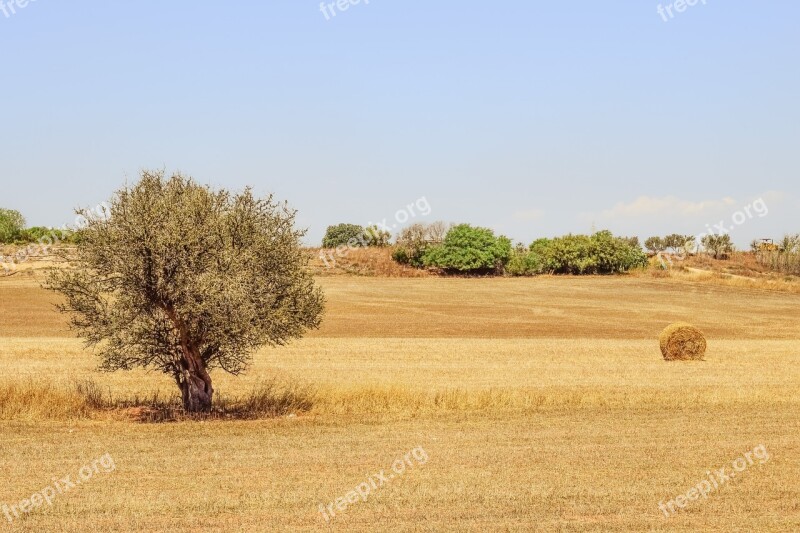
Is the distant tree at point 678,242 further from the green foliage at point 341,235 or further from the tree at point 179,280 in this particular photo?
the tree at point 179,280

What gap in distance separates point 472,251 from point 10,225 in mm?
63060

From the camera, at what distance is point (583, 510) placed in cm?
1441

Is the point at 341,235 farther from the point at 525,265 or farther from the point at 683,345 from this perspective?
the point at 683,345

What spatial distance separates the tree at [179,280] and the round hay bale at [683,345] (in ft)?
82.8

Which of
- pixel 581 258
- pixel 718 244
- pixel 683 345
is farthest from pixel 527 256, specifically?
pixel 683 345

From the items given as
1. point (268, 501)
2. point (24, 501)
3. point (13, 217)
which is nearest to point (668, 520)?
point (268, 501)

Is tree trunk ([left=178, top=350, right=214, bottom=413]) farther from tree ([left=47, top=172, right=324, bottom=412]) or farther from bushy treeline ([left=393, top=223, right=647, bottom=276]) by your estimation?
bushy treeline ([left=393, top=223, right=647, bottom=276])

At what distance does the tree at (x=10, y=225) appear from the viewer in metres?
111

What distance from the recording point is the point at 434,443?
20391 mm

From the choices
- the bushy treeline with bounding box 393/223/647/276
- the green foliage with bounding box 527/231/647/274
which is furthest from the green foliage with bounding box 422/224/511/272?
the green foliage with bounding box 527/231/647/274

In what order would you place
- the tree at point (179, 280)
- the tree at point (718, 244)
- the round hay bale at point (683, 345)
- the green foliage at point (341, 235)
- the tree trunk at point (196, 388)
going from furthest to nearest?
the green foliage at point (341, 235), the tree at point (718, 244), the round hay bale at point (683, 345), the tree trunk at point (196, 388), the tree at point (179, 280)

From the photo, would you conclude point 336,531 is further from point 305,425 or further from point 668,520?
point 305,425

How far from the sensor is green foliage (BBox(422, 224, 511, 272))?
4154 inches

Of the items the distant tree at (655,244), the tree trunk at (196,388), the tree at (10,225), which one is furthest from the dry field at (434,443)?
the distant tree at (655,244)
